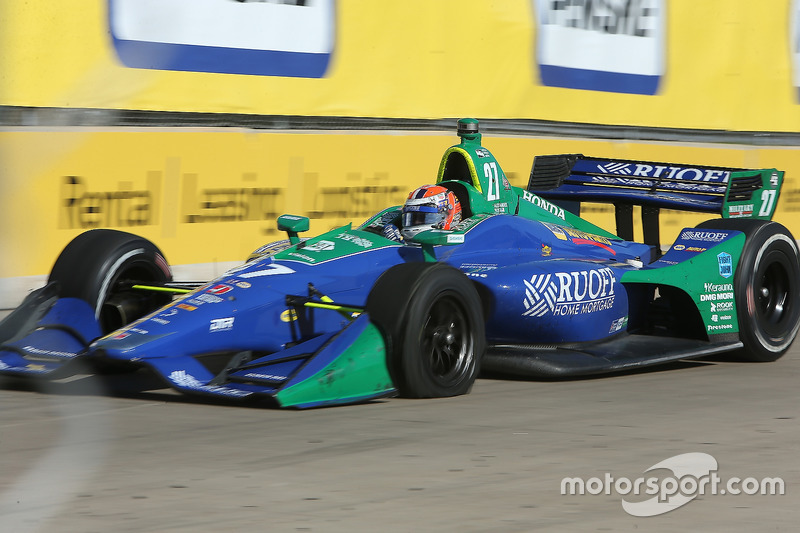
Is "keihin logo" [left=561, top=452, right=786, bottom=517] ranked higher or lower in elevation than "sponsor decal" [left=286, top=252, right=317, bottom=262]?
lower

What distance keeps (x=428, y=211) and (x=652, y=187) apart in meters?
2.59

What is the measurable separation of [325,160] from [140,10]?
7.05ft

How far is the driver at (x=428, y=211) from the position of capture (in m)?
7.00

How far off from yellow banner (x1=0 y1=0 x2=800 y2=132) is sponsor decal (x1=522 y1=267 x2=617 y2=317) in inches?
154

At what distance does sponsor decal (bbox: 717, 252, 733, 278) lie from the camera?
7.86 metres

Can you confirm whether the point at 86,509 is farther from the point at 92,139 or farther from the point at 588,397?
the point at 92,139

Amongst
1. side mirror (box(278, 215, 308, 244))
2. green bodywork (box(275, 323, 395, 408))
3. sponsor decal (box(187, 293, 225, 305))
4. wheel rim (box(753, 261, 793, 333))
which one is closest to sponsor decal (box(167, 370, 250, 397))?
green bodywork (box(275, 323, 395, 408))

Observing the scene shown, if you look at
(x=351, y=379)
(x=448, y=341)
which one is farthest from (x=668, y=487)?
(x=448, y=341)

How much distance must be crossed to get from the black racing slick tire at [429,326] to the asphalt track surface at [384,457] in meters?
0.14

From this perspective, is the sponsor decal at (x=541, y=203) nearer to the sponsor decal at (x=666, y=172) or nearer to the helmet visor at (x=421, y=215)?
the sponsor decal at (x=666, y=172)

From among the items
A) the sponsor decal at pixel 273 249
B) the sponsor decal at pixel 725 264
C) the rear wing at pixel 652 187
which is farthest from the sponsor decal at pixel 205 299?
the rear wing at pixel 652 187

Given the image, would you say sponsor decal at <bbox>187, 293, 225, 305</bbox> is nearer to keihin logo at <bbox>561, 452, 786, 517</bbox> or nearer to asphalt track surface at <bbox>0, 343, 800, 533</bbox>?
asphalt track surface at <bbox>0, 343, 800, 533</bbox>

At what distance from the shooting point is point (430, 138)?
11.5 metres

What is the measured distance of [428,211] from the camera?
275 inches
